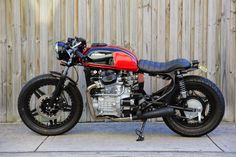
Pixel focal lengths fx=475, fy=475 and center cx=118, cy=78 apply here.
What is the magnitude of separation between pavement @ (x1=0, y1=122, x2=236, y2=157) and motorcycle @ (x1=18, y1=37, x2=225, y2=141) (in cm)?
20

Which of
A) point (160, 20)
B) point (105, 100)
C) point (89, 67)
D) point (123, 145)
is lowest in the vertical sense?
point (123, 145)

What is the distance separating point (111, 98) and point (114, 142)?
2.03ft

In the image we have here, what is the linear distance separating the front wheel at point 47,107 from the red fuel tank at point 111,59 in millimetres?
510

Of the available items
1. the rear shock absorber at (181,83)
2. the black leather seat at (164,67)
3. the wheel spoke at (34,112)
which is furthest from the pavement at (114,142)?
the black leather seat at (164,67)

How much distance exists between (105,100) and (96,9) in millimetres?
1614

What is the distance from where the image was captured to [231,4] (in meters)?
7.35

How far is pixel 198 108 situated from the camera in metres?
6.48

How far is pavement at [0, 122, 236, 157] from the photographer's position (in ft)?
18.8

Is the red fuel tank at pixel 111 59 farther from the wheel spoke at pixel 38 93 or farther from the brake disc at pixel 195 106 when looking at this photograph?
the brake disc at pixel 195 106

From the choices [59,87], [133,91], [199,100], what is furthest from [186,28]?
[59,87]

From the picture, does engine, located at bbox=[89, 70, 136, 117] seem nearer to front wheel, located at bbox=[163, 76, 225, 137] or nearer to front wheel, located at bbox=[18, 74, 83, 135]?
front wheel, located at bbox=[18, 74, 83, 135]

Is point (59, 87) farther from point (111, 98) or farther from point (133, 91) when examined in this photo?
point (133, 91)

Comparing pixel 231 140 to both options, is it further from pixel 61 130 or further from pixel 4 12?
pixel 4 12

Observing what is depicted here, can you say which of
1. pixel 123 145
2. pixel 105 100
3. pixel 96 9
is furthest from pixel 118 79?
pixel 96 9
